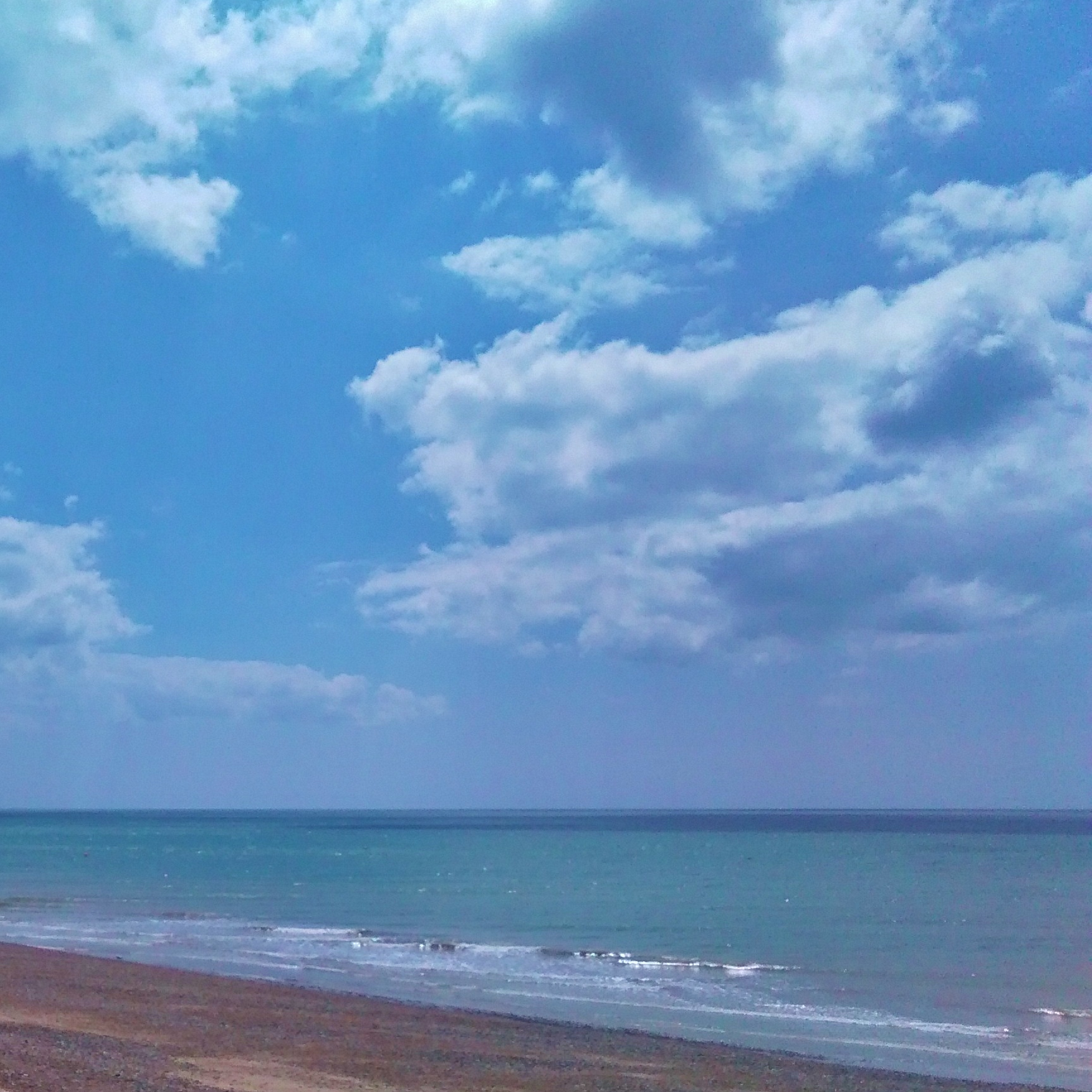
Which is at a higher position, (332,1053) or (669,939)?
(332,1053)

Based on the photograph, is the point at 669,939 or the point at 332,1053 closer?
the point at 332,1053

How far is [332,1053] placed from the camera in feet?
59.2

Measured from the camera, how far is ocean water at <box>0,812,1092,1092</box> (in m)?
24.0

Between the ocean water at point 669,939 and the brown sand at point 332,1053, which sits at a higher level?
the brown sand at point 332,1053

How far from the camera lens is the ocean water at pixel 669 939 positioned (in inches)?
945

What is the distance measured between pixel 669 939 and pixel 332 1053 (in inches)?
874

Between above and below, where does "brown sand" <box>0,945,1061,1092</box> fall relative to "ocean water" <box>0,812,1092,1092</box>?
above

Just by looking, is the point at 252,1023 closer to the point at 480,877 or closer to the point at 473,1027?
the point at 473,1027

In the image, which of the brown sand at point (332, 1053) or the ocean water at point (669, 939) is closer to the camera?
the brown sand at point (332, 1053)

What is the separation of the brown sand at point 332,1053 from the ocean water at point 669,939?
2.45m

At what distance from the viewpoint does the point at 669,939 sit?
38.5 metres

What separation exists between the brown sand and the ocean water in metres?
2.45

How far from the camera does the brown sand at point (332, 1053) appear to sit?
49.9 feet

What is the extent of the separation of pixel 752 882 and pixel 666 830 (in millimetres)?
114913
